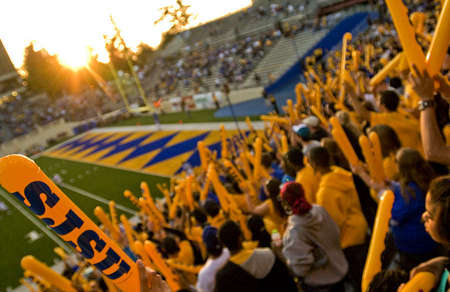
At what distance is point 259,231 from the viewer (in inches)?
130

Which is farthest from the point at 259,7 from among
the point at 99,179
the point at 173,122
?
the point at 99,179

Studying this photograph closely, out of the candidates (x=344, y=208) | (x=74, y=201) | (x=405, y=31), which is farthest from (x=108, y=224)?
(x=74, y=201)

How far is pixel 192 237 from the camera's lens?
3.87m

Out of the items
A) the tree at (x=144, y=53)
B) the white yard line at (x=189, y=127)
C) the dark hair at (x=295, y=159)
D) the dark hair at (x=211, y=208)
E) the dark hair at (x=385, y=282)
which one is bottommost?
the white yard line at (x=189, y=127)

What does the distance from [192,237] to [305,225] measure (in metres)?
1.86

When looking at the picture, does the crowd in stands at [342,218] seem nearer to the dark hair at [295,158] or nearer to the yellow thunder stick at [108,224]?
the dark hair at [295,158]

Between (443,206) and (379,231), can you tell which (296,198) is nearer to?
(443,206)

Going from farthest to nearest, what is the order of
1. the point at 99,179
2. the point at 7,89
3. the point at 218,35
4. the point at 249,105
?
the point at 7,89
the point at 218,35
the point at 249,105
the point at 99,179

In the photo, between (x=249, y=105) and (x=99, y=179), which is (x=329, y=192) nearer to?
(x=99, y=179)

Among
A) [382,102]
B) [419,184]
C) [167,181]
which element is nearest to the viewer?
[419,184]

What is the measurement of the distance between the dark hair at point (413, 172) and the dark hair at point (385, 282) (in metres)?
1.20

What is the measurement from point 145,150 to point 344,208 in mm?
15414

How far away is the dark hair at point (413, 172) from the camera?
2.29 m

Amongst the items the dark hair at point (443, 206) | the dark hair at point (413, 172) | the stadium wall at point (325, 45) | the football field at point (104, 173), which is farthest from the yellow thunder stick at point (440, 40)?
the stadium wall at point (325, 45)
